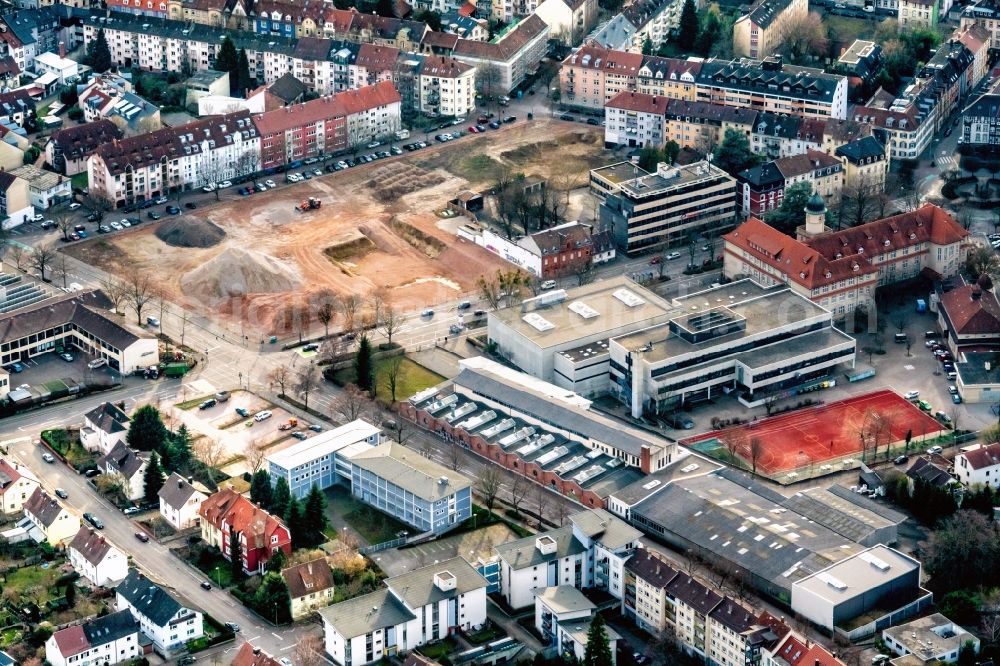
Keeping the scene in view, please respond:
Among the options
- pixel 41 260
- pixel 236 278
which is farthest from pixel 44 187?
pixel 236 278

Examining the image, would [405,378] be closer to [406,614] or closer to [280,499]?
[280,499]

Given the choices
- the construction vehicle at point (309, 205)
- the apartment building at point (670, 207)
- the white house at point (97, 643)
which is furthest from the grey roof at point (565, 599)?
the construction vehicle at point (309, 205)

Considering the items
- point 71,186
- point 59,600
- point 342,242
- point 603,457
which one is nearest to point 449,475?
point 603,457

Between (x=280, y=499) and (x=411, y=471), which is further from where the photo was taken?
(x=411, y=471)

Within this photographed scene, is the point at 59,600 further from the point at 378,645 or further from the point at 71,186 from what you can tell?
the point at 71,186

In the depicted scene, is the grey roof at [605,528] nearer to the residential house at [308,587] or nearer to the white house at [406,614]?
the white house at [406,614]

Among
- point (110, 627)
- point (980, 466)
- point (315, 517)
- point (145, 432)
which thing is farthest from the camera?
point (145, 432)

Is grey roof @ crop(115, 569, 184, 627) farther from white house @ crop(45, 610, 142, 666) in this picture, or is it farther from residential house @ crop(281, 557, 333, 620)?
residential house @ crop(281, 557, 333, 620)

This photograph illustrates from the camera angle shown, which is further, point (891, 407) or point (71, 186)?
point (71, 186)
